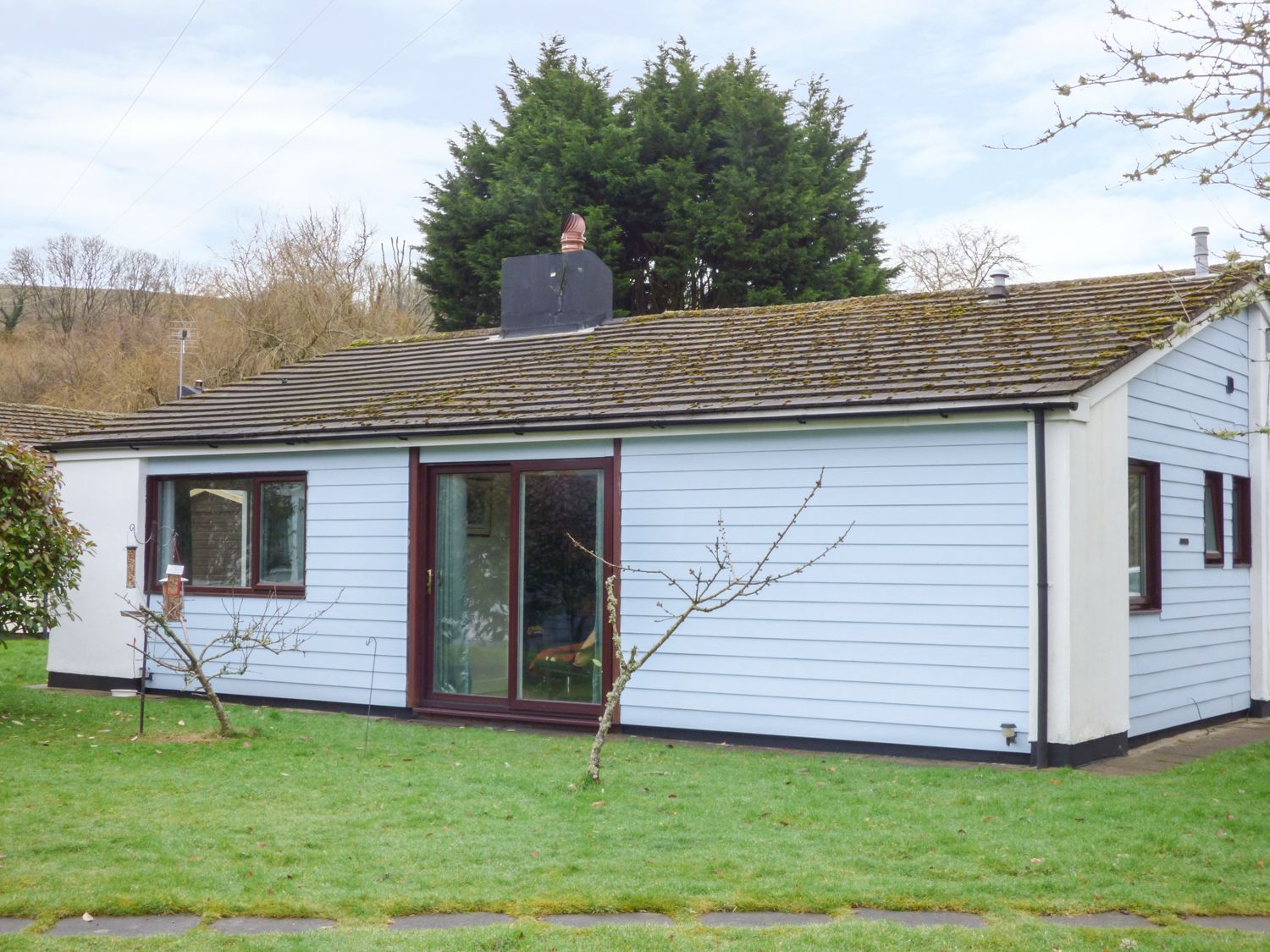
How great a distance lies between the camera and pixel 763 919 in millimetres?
5414

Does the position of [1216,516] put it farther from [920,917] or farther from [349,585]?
[349,585]

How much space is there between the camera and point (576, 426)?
11.5m

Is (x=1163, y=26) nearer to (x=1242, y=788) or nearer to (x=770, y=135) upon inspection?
(x=1242, y=788)

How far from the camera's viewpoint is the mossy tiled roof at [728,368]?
1021 cm

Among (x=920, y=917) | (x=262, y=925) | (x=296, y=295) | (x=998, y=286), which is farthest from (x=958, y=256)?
(x=262, y=925)

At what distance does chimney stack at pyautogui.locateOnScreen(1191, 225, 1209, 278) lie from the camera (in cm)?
1260

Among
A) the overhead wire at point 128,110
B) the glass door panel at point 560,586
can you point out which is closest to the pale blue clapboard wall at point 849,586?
the glass door panel at point 560,586

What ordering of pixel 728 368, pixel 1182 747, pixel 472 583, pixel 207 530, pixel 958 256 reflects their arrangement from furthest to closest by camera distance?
pixel 958 256
pixel 207 530
pixel 472 583
pixel 728 368
pixel 1182 747

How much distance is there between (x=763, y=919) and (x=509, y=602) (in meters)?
6.82

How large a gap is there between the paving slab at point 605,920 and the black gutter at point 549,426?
538 cm

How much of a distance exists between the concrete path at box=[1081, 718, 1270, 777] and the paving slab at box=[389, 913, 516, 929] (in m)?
5.34

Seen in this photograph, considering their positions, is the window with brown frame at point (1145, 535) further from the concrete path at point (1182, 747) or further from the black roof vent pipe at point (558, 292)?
the black roof vent pipe at point (558, 292)

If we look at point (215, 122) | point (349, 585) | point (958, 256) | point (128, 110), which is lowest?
point (349, 585)

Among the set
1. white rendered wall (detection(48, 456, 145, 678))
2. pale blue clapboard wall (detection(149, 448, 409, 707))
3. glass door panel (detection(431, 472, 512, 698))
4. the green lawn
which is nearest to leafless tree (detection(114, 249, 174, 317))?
white rendered wall (detection(48, 456, 145, 678))
